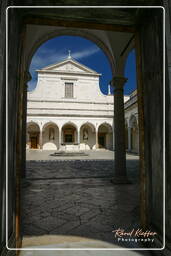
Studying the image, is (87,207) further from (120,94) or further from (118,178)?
(120,94)

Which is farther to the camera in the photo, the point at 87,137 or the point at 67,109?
the point at 87,137

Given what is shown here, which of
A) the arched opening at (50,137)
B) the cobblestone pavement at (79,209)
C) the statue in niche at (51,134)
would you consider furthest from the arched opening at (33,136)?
the cobblestone pavement at (79,209)

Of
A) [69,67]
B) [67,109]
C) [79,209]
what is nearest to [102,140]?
[67,109]

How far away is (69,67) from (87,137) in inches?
488

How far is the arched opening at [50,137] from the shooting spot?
Result: 92.2 feet

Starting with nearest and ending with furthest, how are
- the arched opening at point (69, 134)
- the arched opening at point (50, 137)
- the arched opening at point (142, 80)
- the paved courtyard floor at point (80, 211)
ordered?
the arched opening at point (142, 80), the paved courtyard floor at point (80, 211), the arched opening at point (50, 137), the arched opening at point (69, 134)

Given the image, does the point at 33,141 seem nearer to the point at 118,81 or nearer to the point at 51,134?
the point at 51,134

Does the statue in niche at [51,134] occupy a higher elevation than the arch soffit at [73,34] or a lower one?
lower

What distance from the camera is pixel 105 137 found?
31.2 metres

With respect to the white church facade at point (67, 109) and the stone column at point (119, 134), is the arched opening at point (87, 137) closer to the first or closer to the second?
the white church facade at point (67, 109)

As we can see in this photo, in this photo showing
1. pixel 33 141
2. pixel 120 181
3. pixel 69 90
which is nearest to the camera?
pixel 120 181

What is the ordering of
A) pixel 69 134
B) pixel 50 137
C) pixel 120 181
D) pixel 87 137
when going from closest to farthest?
pixel 120 181, pixel 50 137, pixel 69 134, pixel 87 137

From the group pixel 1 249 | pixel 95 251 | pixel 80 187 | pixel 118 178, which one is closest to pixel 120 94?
pixel 118 178

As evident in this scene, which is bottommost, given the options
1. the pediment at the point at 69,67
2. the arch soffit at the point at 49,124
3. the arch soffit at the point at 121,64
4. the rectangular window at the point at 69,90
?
the arch soffit at the point at 49,124
